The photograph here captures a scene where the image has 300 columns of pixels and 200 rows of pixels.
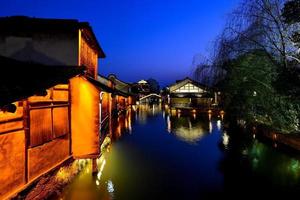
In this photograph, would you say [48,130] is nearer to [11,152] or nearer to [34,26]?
[11,152]

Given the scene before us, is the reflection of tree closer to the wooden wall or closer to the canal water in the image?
the canal water

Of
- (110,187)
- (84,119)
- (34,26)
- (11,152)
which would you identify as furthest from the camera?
(34,26)

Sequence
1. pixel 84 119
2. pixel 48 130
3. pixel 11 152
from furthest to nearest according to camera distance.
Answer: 1. pixel 84 119
2. pixel 48 130
3. pixel 11 152

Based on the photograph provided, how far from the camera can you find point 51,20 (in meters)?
17.0

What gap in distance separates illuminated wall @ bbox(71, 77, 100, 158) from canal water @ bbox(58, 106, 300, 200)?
118 cm

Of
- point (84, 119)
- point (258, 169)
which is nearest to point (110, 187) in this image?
point (84, 119)

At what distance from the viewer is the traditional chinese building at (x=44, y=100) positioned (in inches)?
329

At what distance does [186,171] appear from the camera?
1490 cm

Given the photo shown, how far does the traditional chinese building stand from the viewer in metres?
8.36

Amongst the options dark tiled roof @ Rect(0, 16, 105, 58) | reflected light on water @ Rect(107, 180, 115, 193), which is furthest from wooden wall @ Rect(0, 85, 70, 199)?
dark tiled roof @ Rect(0, 16, 105, 58)

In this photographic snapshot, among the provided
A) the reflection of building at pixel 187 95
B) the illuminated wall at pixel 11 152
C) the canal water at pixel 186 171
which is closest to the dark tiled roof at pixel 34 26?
the canal water at pixel 186 171

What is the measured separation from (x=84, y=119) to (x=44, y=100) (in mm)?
2850

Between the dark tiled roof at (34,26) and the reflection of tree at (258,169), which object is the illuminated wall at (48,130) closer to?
the dark tiled roof at (34,26)

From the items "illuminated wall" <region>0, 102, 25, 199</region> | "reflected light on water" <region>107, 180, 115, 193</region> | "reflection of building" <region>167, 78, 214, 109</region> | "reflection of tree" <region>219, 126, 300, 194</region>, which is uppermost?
"reflection of building" <region>167, 78, 214, 109</region>
